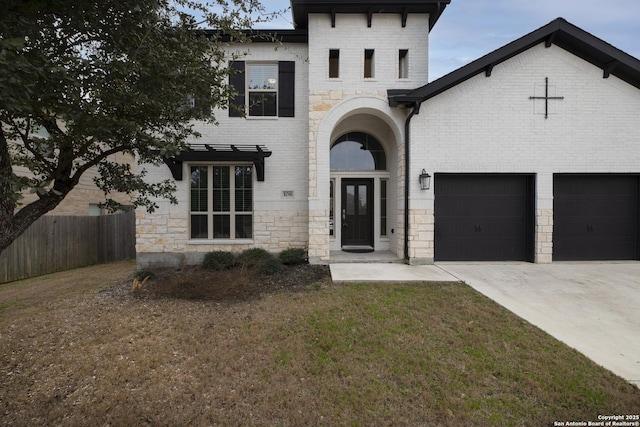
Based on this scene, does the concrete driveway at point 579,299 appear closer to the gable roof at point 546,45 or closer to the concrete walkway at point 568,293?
the concrete walkway at point 568,293

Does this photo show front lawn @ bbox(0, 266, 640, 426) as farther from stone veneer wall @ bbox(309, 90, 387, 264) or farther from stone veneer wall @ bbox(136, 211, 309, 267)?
stone veneer wall @ bbox(136, 211, 309, 267)

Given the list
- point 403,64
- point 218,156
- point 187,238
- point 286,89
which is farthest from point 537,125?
point 187,238

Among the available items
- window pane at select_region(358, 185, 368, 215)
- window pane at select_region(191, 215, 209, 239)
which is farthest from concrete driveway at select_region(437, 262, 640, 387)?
window pane at select_region(191, 215, 209, 239)

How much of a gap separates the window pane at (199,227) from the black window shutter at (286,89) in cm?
387

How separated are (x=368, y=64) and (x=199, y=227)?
6.97m

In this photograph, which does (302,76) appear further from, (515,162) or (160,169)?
(515,162)

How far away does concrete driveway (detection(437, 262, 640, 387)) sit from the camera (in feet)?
11.8

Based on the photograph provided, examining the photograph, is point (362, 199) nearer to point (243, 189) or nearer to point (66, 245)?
point (243, 189)

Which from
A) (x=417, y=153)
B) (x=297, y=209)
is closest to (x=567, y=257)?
(x=417, y=153)

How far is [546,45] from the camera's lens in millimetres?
7598

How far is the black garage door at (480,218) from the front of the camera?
7.96 m

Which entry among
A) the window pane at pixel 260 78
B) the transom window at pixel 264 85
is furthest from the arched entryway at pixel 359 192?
the window pane at pixel 260 78

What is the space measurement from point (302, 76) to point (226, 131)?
278cm

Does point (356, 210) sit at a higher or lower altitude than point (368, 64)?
lower
